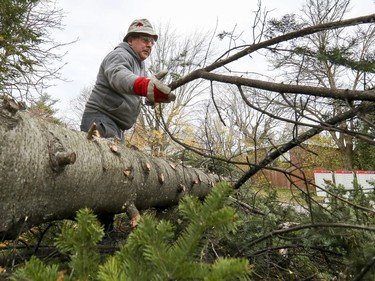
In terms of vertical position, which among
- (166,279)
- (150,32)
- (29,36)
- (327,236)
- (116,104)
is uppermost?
(29,36)

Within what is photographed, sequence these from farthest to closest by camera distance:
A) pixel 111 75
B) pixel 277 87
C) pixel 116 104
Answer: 1. pixel 116 104
2. pixel 111 75
3. pixel 277 87

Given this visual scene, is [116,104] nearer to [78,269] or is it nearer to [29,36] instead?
[78,269]

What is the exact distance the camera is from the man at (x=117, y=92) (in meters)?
2.46

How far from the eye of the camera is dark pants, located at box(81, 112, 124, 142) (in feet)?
8.91

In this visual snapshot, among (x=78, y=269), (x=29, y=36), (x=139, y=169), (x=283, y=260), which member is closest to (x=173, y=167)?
(x=139, y=169)

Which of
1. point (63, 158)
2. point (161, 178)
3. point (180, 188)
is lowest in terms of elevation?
point (180, 188)

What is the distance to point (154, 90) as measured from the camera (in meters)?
1.82

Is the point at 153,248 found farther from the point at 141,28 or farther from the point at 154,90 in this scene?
the point at 141,28

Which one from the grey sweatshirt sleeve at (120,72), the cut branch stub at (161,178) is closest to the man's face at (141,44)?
Result: the grey sweatshirt sleeve at (120,72)

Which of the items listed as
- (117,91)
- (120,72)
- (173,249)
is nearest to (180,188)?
(117,91)

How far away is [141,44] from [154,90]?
52.3 inches

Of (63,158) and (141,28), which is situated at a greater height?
(141,28)

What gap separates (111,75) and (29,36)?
7.75 meters

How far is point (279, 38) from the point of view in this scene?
1632 millimetres
